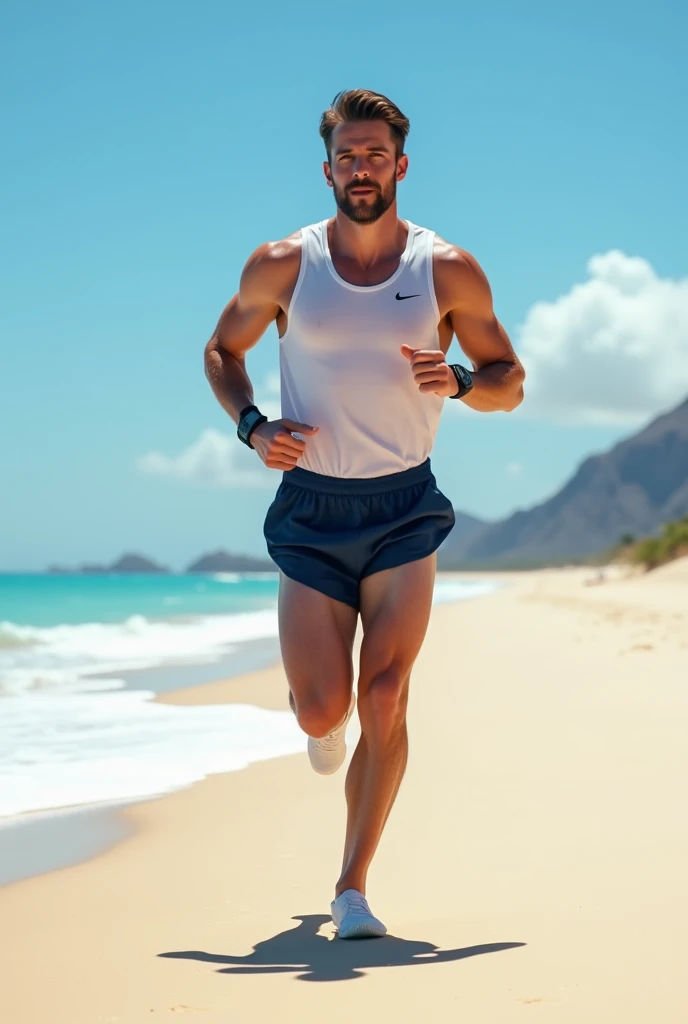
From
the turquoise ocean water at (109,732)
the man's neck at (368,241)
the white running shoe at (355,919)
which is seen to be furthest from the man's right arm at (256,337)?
the turquoise ocean water at (109,732)

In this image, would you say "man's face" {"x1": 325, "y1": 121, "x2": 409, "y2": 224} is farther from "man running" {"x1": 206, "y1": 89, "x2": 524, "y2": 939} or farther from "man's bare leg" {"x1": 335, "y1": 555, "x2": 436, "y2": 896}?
"man's bare leg" {"x1": 335, "y1": 555, "x2": 436, "y2": 896}

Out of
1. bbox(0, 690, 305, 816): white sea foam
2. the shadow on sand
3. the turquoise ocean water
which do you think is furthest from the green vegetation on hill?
the shadow on sand

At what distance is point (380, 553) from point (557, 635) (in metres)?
11.6

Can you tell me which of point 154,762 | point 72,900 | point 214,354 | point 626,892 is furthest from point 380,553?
point 154,762

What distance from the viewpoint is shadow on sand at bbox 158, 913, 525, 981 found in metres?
3.27

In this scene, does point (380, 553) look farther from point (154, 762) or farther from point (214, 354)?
point (154, 762)

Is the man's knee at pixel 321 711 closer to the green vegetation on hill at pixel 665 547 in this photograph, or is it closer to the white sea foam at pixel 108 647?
the white sea foam at pixel 108 647

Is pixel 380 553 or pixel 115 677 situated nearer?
pixel 380 553

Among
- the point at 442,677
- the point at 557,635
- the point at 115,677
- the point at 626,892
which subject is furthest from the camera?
the point at 557,635

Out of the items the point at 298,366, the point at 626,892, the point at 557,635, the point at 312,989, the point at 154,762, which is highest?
the point at 557,635

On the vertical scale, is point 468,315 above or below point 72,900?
above

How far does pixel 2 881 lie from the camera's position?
4504mm

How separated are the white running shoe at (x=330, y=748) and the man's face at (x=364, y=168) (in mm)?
1655

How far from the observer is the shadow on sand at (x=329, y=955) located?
3270 millimetres
